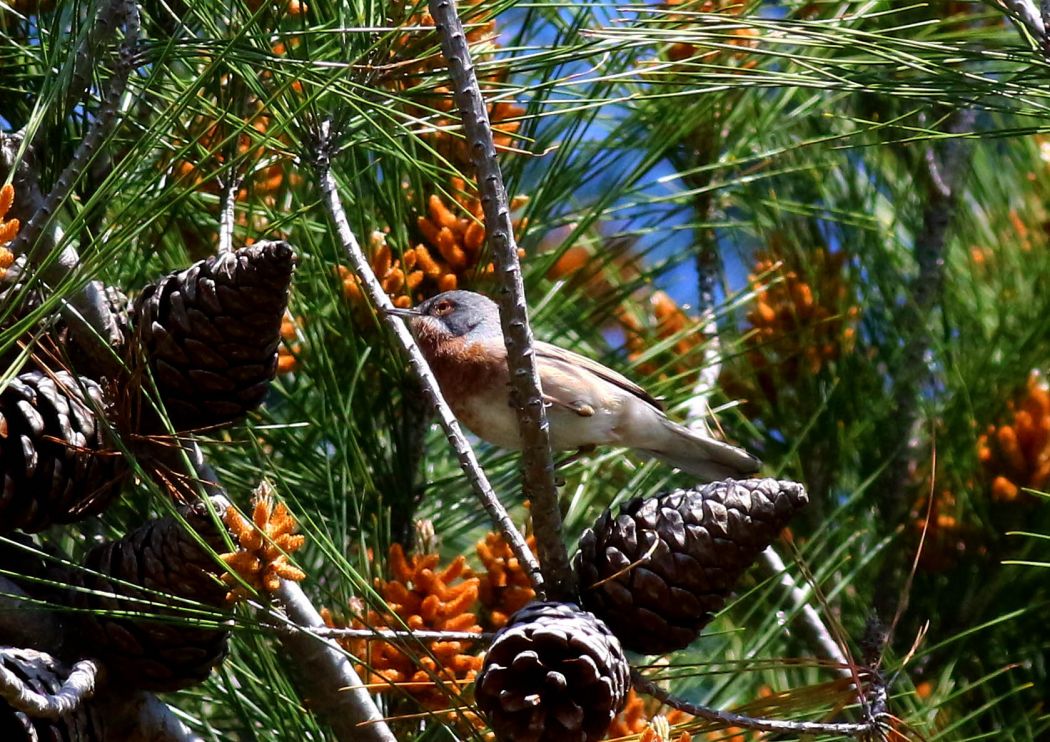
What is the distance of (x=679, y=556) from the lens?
1.71 meters

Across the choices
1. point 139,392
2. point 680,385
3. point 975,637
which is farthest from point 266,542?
point 975,637

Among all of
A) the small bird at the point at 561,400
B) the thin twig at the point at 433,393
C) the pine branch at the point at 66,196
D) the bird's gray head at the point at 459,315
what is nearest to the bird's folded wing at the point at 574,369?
the small bird at the point at 561,400

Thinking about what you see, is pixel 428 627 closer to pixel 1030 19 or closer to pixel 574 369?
pixel 574 369

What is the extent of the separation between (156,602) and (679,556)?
703 mm

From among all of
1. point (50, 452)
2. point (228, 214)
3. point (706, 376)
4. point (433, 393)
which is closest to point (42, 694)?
point (50, 452)

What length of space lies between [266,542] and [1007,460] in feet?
7.45

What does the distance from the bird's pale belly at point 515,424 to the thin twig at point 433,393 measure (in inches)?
28.8

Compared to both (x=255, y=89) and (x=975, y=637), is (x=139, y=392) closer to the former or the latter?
(x=255, y=89)

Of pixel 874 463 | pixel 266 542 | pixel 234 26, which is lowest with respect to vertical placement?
pixel 874 463

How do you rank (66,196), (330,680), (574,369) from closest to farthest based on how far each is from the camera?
(66,196)
(330,680)
(574,369)

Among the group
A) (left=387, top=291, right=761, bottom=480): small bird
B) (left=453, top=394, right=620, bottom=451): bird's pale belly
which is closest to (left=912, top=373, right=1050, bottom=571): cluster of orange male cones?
(left=387, top=291, right=761, bottom=480): small bird

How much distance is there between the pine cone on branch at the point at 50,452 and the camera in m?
1.73

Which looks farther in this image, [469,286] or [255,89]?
[469,286]

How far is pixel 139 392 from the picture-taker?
1.77 metres
